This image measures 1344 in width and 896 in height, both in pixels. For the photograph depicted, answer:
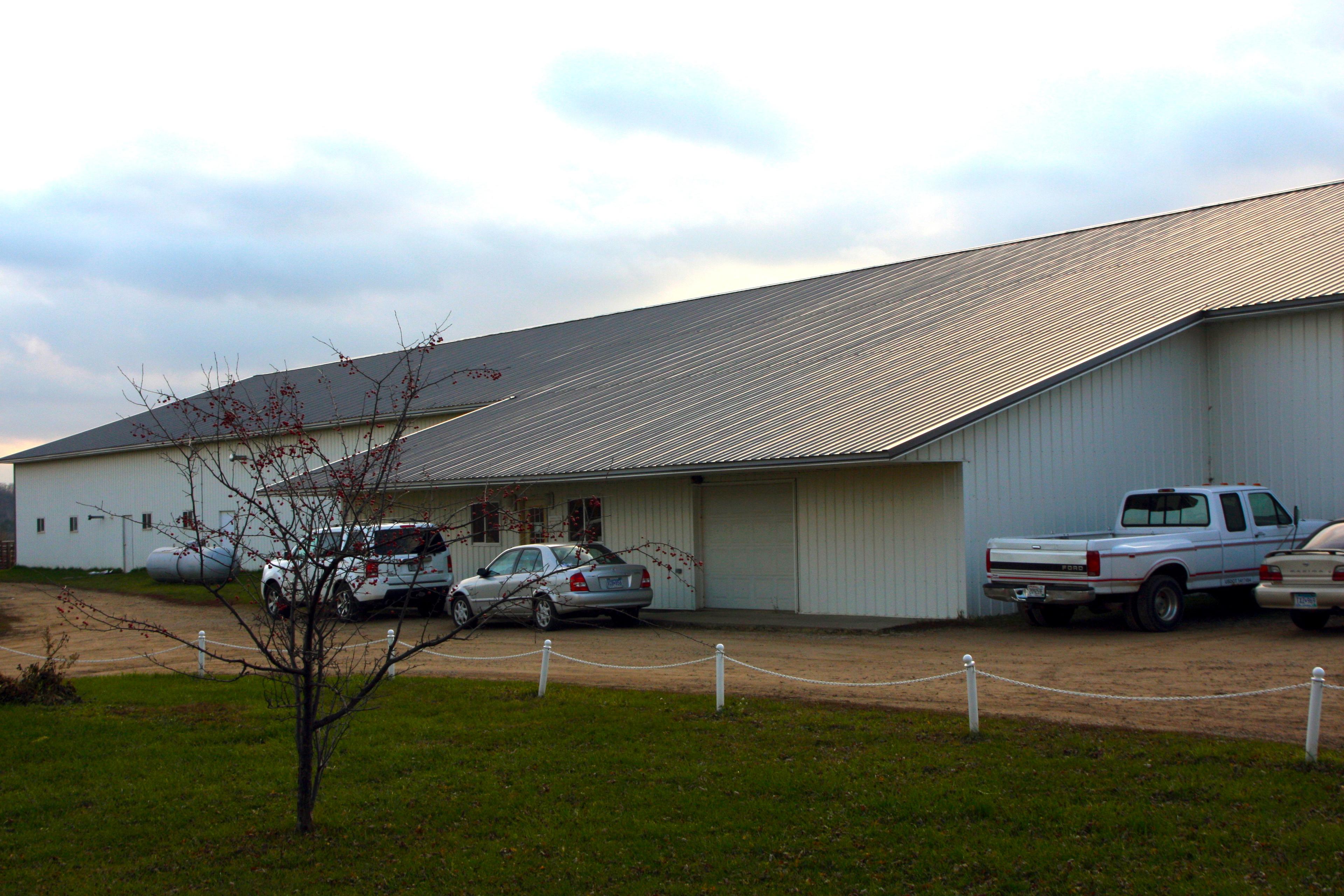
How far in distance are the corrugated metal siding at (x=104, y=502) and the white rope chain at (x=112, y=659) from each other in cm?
1578

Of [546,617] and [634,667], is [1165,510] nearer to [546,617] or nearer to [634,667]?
[634,667]

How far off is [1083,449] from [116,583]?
1146 inches

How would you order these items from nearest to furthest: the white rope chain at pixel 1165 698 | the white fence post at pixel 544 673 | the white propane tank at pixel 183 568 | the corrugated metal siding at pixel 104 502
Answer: the white rope chain at pixel 1165 698
the white fence post at pixel 544 673
the white propane tank at pixel 183 568
the corrugated metal siding at pixel 104 502

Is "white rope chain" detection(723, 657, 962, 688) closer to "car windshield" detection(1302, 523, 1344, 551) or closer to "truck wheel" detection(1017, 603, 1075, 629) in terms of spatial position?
"truck wheel" detection(1017, 603, 1075, 629)

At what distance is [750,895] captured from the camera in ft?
21.5

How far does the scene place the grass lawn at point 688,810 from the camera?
22.1ft

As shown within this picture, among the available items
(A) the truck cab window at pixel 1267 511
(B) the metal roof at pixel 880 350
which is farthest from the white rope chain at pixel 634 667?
(A) the truck cab window at pixel 1267 511

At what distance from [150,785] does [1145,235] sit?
23.7 meters

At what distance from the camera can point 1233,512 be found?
1684 cm

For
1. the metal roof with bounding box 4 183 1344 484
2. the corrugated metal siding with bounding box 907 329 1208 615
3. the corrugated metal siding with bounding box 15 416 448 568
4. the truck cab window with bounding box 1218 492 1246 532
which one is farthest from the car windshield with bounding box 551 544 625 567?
the corrugated metal siding with bounding box 15 416 448 568

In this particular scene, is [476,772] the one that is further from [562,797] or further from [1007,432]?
[1007,432]

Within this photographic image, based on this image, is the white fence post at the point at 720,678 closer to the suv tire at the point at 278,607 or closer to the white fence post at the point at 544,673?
the white fence post at the point at 544,673

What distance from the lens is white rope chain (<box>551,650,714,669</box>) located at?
12.8 metres

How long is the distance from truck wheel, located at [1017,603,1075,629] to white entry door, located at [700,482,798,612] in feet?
14.1
